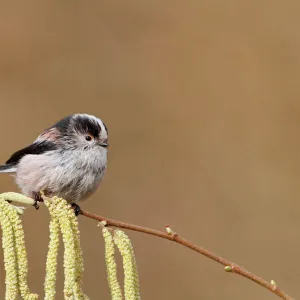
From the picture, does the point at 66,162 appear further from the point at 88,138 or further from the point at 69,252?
the point at 69,252

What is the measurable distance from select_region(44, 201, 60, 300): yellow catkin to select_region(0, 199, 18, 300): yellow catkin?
8cm

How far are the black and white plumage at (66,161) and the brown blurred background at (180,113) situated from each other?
185 cm

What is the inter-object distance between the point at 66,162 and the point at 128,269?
58.1 inches

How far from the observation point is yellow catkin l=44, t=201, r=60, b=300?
1.73 meters

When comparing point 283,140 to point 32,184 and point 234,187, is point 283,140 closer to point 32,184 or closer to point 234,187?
point 234,187

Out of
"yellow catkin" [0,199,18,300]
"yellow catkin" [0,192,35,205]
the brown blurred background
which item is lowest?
"yellow catkin" [0,199,18,300]

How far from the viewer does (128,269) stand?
1.87 m

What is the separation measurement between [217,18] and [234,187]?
65.5 inches

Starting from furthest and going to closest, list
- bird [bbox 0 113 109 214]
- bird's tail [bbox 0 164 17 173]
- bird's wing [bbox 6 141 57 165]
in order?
bird's tail [bbox 0 164 17 173] → bird's wing [bbox 6 141 57 165] → bird [bbox 0 113 109 214]

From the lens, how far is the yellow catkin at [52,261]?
5.69ft

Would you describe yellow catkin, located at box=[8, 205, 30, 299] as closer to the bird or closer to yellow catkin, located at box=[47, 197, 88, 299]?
yellow catkin, located at box=[47, 197, 88, 299]

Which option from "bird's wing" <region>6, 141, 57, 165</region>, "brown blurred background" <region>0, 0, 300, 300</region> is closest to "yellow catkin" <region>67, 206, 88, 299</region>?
"bird's wing" <region>6, 141, 57, 165</region>

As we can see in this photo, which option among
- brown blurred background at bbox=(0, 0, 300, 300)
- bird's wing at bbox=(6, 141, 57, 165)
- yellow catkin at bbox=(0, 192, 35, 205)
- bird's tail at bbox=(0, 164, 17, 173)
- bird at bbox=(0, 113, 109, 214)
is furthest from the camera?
brown blurred background at bbox=(0, 0, 300, 300)

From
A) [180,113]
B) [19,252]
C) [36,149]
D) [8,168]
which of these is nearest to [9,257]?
[19,252]
